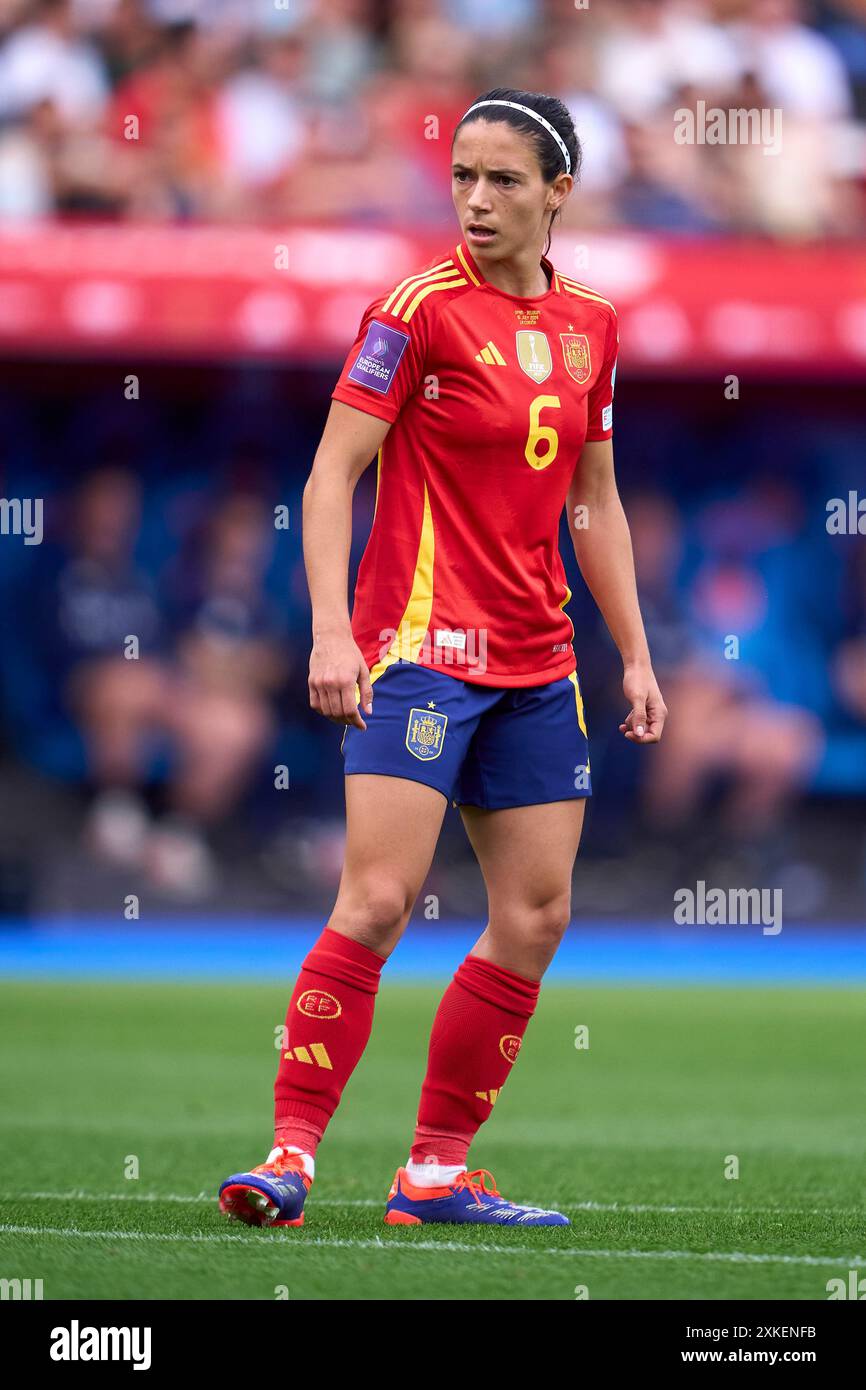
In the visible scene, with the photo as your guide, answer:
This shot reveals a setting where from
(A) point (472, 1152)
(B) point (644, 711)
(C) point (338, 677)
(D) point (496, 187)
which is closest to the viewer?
(C) point (338, 677)

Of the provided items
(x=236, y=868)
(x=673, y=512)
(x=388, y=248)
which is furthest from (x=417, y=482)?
(x=673, y=512)

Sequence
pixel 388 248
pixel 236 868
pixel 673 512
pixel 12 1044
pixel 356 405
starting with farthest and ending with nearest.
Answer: pixel 673 512
pixel 236 868
pixel 388 248
pixel 12 1044
pixel 356 405

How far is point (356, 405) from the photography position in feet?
13.9

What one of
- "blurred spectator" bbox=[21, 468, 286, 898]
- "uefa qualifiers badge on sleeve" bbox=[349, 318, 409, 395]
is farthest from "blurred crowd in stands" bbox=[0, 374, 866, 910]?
"uefa qualifiers badge on sleeve" bbox=[349, 318, 409, 395]

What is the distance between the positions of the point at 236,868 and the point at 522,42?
541cm

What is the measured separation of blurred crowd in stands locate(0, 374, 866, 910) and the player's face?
8113 mm

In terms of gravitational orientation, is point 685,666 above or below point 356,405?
above

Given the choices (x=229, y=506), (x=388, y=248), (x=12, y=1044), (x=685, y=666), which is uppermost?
(x=388, y=248)

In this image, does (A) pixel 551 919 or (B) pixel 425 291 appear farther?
(A) pixel 551 919

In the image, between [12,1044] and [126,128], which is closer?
[12,1044]

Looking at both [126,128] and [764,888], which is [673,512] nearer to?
[764,888]

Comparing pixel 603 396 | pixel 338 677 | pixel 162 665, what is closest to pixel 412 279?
pixel 603 396

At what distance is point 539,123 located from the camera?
14.3 ft

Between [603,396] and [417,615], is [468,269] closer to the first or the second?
[603,396]
